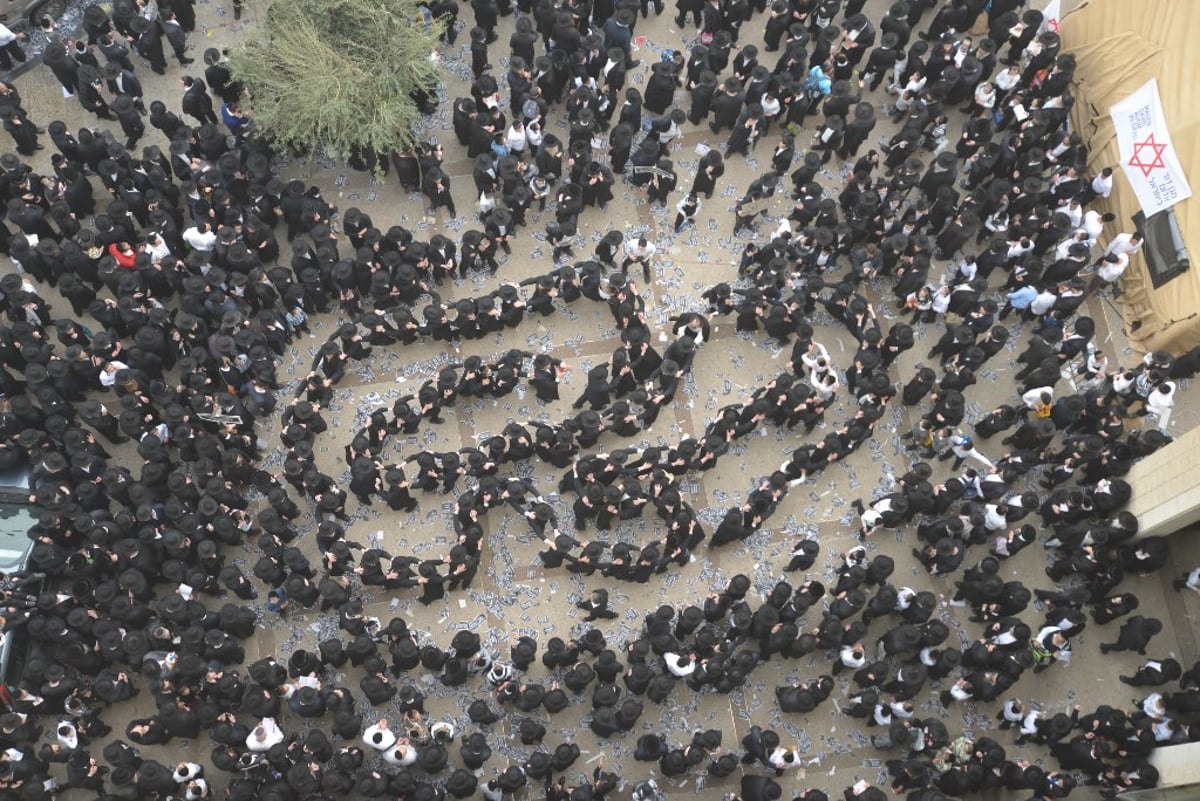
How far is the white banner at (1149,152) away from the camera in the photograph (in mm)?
13867

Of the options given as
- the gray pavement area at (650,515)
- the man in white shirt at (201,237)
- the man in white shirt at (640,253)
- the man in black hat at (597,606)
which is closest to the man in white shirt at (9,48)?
the gray pavement area at (650,515)

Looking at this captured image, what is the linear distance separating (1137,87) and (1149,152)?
0.99m

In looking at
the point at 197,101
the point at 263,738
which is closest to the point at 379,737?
the point at 263,738

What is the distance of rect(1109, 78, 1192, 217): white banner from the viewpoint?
13867 mm

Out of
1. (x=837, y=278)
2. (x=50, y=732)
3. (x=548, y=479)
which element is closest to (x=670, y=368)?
(x=548, y=479)

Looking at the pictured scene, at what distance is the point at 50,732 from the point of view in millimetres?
11953

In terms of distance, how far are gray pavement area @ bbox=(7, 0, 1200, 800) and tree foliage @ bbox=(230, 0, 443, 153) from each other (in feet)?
4.51

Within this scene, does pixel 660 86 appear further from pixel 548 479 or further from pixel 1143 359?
pixel 1143 359

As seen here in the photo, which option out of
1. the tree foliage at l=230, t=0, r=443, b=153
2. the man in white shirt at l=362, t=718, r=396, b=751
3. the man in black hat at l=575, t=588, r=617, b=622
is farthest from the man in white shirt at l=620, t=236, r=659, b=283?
the man in white shirt at l=362, t=718, r=396, b=751

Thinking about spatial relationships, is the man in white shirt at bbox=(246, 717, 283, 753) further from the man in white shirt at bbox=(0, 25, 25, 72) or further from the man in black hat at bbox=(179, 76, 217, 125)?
the man in white shirt at bbox=(0, 25, 25, 72)

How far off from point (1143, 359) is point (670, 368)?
5.99 metres

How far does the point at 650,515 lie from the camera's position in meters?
13.3

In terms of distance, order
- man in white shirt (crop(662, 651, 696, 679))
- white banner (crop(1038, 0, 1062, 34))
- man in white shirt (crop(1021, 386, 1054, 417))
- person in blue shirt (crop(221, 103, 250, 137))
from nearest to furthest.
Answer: man in white shirt (crop(662, 651, 696, 679)), man in white shirt (crop(1021, 386, 1054, 417)), person in blue shirt (crop(221, 103, 250, 137)), white banner (crop(1038, 0, 1062, 34))

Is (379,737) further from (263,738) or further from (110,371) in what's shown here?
(110,371)
